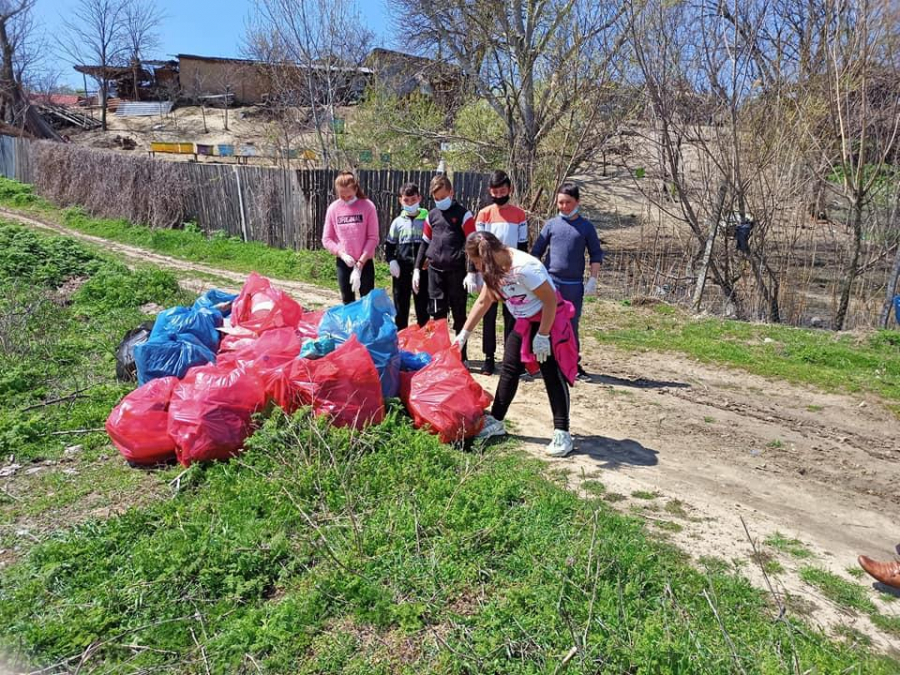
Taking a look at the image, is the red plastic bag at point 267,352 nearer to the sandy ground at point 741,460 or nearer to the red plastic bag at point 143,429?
the red plastic bag at point 143,429

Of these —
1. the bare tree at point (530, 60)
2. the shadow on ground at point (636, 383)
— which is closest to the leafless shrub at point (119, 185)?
the bare tree at point (530, 60)

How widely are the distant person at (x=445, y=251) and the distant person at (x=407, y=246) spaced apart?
0.71 feet

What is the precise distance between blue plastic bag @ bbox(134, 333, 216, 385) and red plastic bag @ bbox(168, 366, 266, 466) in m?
0.57

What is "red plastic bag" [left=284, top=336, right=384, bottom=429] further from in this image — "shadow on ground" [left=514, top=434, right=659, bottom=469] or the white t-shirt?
"shadow on ground" [left=514, top=434, right=659, bottom=469]

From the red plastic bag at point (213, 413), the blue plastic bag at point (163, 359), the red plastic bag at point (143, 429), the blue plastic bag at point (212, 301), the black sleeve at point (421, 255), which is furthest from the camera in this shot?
the black sleeve at point (421, 255)

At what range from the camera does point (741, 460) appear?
431cm

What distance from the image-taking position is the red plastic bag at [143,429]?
3.88m

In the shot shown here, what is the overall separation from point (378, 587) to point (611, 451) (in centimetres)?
211

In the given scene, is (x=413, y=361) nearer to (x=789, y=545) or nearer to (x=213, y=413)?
(x=213, y=413)

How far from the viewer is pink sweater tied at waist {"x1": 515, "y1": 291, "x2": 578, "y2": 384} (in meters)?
4.05

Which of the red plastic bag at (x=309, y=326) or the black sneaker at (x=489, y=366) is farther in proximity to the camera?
the black sneaker at (x=489, y=366)

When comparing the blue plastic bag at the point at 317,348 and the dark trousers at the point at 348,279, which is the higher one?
the dark trousers at the point at 348,279

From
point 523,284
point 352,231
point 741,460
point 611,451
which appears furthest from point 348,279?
point 741,460

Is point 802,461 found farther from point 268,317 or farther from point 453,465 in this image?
point 268,317
